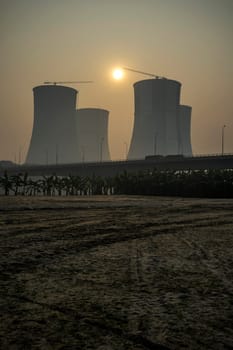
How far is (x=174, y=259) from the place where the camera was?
16.0ft

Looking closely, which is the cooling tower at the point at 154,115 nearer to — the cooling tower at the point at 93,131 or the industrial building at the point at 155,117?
the industrial building at the point at 155,117

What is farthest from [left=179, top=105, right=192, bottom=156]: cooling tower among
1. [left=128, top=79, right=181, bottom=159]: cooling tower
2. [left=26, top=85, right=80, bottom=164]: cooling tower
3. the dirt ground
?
the dirt ground

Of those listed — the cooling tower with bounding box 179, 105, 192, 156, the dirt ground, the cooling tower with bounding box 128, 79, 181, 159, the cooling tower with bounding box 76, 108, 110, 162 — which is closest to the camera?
the dirt ground

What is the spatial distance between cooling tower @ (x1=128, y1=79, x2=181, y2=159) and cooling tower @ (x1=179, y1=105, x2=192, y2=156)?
1129cm

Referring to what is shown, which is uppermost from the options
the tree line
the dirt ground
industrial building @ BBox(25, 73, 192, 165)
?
industrial building @ BBox(25, 73, 192, 165)

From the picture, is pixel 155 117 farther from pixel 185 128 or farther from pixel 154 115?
pixel 185 128

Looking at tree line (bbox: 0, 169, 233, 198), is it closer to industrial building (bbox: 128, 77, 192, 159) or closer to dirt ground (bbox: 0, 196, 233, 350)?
dirt ground (bbox: 0, 196, 233, 350)

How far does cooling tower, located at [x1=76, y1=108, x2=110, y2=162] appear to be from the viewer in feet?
406

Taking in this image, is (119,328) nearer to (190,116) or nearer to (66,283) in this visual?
(66,283)

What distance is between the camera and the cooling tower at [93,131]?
123812 millimetres

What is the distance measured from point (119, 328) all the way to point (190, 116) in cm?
12826

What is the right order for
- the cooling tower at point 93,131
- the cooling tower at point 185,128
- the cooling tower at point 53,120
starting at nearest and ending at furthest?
the cooling tower at point 53,120
the cooling tower at point 185,128
the cooling tower at point 93,131

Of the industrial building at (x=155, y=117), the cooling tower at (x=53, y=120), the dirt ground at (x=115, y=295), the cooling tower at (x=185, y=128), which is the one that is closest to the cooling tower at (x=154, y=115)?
the industrial building at (x=155, y=117)

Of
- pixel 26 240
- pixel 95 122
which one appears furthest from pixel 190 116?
pixel 26 240
